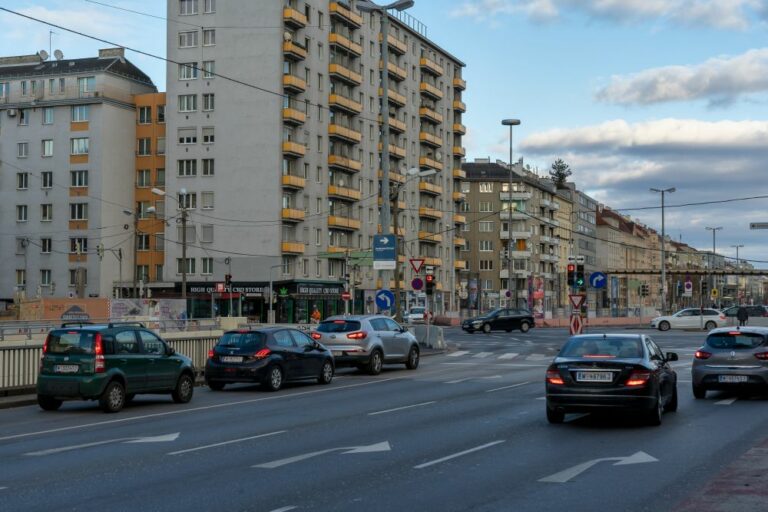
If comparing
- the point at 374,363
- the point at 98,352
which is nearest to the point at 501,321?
the point at 374,363

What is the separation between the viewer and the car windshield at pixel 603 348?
1599cm

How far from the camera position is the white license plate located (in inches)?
611

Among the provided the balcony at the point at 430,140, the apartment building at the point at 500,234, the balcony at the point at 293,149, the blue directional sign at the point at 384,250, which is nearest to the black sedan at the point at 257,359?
the blue directional sign at the point at 384,250

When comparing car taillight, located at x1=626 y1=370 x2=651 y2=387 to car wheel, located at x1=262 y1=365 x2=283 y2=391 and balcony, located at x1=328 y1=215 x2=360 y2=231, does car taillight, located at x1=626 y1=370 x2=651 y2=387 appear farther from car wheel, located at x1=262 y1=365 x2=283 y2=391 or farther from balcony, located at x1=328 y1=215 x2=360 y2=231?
balcony, located at x1=328 y1=215 x2=360 y2=231

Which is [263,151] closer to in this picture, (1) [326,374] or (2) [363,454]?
(1) [326,374]

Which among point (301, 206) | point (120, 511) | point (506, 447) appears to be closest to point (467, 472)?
point (506, 447)

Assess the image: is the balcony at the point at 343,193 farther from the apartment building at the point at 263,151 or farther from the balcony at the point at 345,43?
the balcony at the point at 345,43

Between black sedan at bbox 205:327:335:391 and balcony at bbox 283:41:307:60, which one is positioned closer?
black sedan at bbox 205:327:335:391

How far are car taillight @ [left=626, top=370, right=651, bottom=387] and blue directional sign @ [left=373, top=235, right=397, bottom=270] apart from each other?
2147 cm

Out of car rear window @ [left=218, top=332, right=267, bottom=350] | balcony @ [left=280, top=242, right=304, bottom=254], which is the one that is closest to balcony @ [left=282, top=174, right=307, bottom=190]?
balcony @ [left=280, top=242, right=304, bottom=254]

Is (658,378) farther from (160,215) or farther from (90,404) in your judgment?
(160,215)

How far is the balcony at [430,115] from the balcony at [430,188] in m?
6.53

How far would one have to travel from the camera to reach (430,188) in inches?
4109

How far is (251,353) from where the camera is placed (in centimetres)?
2384
